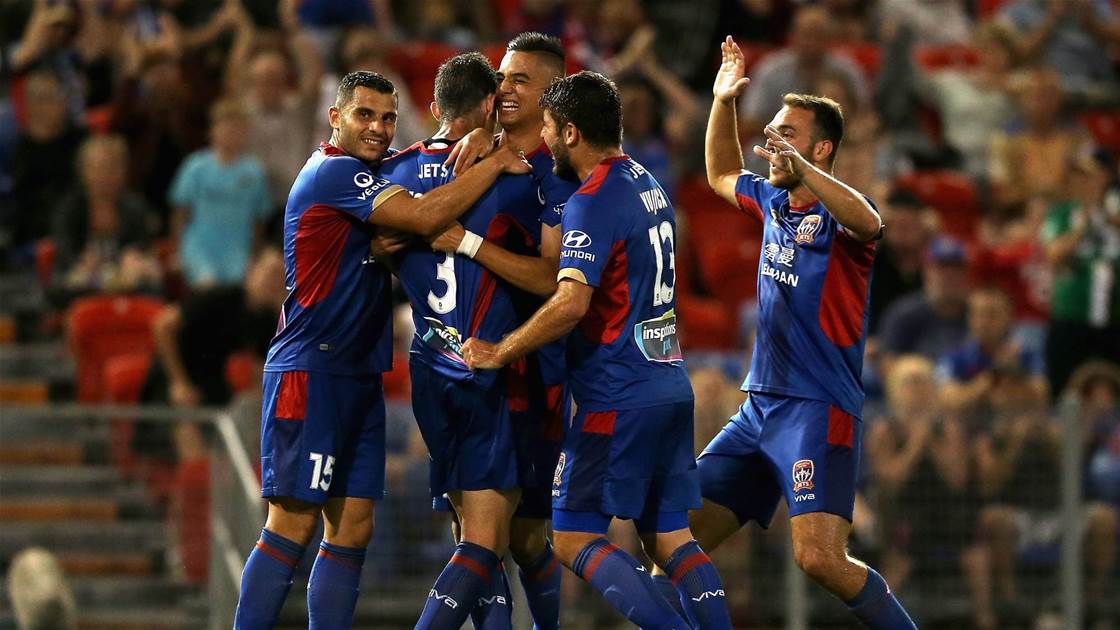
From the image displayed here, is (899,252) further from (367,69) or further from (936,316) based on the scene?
A: (367,69)

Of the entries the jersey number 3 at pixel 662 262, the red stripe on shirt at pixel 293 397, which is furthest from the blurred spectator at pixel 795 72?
the red stripe on shirt at pixel 293 397

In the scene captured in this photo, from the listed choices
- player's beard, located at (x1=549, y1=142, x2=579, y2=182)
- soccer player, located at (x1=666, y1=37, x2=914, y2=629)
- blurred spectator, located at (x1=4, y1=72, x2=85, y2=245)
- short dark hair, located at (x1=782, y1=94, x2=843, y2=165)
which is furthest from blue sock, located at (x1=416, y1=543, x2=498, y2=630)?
blurred spectator, located at (x1=4, y1=72, x2=85, y2=245)

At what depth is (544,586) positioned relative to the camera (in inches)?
301

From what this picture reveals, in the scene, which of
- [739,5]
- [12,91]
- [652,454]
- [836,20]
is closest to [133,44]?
[12,91]

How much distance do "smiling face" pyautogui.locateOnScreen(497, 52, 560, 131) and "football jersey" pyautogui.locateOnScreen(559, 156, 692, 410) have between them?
47cm

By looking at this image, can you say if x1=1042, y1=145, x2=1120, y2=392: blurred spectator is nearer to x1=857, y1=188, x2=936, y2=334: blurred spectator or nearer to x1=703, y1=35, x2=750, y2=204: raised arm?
x1=857, y1=188, x2=936, y2=334: blurred spectator

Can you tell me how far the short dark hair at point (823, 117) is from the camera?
7598 millimetres

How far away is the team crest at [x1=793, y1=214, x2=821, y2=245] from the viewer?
7.55m

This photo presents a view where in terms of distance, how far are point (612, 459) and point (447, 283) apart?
0.97 m

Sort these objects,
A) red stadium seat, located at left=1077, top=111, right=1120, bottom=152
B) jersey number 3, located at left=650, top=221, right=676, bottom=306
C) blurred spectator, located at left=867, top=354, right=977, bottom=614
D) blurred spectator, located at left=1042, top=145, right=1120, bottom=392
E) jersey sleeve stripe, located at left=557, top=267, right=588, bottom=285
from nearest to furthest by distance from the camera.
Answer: jersey sleeve stripe, located at left=557, top=267, right=588, bottom=285 → jersey number 3, located at left=650, top=221, right=676, bottom=306 → blurred spectator, located at left=867, top=354, right=977, bottom=614 → blurred spectator, located at left=1042, top=145, right=1120, bottom=392 → red stadium seat, located at left=1077, top=111, right=1120, bottom=152

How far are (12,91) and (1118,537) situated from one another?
28.2ft

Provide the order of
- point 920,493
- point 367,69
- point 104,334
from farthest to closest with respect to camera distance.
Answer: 1. point 367,69
2. point 104,334
3. point 920,493

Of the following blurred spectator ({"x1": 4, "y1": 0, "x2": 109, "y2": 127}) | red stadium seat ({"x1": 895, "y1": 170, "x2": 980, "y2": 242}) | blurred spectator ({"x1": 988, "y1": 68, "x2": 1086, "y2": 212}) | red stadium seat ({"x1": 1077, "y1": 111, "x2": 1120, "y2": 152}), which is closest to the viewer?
blurred spectator ({"x1": 4, "y1": 0, "x2": 109, "y2": 127})

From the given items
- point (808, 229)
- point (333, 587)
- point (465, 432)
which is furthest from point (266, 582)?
point (808, 229)
